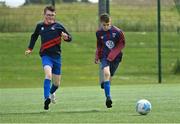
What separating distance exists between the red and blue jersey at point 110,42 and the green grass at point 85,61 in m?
15.4

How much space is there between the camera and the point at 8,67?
3284cm

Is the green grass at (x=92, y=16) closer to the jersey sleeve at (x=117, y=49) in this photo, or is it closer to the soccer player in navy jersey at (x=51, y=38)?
the jersey sleeve at (x=117, y=49)

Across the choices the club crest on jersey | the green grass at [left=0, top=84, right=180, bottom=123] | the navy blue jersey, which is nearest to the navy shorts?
the club crest on jersey

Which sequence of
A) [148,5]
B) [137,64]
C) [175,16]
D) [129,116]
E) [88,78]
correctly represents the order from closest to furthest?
[129,116] → [88,78] → [137,64] → [175,16] → [148,5]

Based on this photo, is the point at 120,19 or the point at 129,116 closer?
the point at 129,116

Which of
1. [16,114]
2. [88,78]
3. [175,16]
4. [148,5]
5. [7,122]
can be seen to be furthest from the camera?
[148,5]

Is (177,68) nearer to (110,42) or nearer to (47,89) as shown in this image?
(110,42)

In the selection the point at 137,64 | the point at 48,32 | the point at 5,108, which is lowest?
the point at 137,64

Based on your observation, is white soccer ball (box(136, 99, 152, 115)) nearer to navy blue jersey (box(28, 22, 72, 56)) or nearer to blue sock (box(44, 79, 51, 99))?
blue sock (box(44, 79, 51, 99))

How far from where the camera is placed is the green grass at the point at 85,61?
30.8 metres

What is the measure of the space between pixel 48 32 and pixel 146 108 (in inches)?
114

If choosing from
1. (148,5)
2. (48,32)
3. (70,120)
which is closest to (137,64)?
(148,5)

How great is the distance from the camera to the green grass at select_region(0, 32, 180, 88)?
30750 millimetres

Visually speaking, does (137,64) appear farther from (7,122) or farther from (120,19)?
(7,122)
